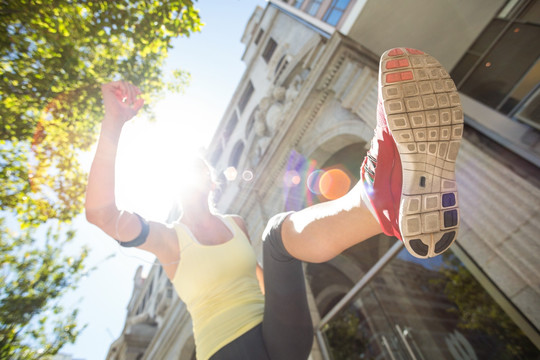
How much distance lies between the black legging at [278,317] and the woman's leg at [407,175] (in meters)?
0.23

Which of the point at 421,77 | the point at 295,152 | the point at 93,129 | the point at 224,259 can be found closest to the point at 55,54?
the point at 93,129

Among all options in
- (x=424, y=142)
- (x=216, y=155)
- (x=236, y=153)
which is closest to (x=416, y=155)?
(x=424, y=142)

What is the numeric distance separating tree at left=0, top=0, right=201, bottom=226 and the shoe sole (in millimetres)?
5419

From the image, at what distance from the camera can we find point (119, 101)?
1.81m

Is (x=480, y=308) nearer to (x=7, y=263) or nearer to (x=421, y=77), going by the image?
(x=421, y=77)

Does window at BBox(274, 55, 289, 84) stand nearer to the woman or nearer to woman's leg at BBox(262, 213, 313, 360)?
the woman

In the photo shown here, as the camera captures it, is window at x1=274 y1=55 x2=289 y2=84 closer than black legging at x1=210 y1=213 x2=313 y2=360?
No

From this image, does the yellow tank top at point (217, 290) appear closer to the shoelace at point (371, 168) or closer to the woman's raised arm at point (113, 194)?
the woman's raised arm at point (113, 194)

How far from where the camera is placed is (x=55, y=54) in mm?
5422

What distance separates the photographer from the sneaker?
97 cm

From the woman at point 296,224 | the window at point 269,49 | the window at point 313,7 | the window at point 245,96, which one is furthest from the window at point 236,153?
the woman at point 296,224

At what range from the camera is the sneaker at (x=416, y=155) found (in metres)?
0.97

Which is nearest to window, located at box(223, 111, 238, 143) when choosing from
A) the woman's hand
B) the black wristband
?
the woman's hand

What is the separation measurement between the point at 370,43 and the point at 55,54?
6.57 meters
